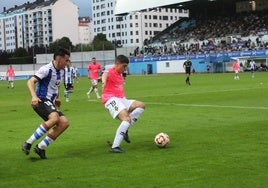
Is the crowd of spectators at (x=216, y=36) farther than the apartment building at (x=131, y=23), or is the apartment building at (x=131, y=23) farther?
the apartment building at (x=131, y=23)

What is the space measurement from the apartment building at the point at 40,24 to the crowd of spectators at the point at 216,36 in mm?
91613

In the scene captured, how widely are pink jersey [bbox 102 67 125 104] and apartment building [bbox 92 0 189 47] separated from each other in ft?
502

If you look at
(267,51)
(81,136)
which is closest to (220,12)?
(267,51)

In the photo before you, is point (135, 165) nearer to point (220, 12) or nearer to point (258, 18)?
point (258, 18)

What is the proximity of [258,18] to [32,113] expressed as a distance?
209ft

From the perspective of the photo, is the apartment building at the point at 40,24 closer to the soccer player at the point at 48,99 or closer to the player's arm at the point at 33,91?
the soccer player at the point at 48,99

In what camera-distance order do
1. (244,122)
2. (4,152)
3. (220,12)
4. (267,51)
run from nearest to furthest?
(4,152)
(244,122)
(267,51)
(220,12)

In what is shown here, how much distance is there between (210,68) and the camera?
76.1 meters

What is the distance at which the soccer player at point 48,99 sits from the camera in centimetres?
950

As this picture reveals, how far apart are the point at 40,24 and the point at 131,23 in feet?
114

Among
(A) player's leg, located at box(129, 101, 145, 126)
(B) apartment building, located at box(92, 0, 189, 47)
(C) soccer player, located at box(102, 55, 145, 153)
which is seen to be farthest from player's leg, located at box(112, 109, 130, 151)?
(B) apartment building, located at box(92, 0, 189, 47)

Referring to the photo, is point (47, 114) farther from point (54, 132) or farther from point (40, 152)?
point (40, 152)

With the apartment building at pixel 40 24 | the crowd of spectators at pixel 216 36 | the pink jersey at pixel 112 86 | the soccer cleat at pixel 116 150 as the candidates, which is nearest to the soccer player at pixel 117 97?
the pink jersey at pixel 112 86

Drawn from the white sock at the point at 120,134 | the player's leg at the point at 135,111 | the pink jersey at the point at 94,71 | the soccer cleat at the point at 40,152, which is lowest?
the soccer cleat at the point at 40,152
